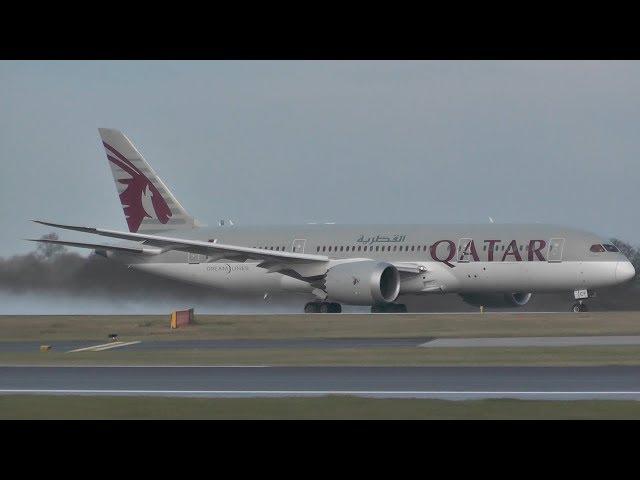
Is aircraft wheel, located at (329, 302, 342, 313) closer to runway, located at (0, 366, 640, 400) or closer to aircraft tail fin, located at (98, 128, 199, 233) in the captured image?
aircraft tail fin, located at (98, 128, 199, 233)

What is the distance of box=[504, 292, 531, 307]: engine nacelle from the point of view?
5462 centimetres

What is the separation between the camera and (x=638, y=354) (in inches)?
1114

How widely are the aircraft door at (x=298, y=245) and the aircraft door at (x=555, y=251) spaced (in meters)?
10.8

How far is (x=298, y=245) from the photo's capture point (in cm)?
5575

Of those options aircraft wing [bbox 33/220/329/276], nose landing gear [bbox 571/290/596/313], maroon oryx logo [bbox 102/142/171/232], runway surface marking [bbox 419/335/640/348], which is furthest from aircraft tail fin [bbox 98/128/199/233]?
runway surface marking [bbox 419/335/640/348]

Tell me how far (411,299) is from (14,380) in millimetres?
33867

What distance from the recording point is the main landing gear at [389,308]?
52.5m

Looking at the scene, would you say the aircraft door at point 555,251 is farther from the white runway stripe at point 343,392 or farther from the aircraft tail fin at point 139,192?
the white runway stripe at point 343,392

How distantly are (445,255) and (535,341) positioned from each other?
18575mm

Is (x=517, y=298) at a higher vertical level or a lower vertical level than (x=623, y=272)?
lower

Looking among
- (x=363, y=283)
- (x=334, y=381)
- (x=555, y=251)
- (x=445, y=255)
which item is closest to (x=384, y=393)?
(x=334, y=381)

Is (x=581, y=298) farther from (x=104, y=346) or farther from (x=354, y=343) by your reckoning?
(x=104, y=346)
